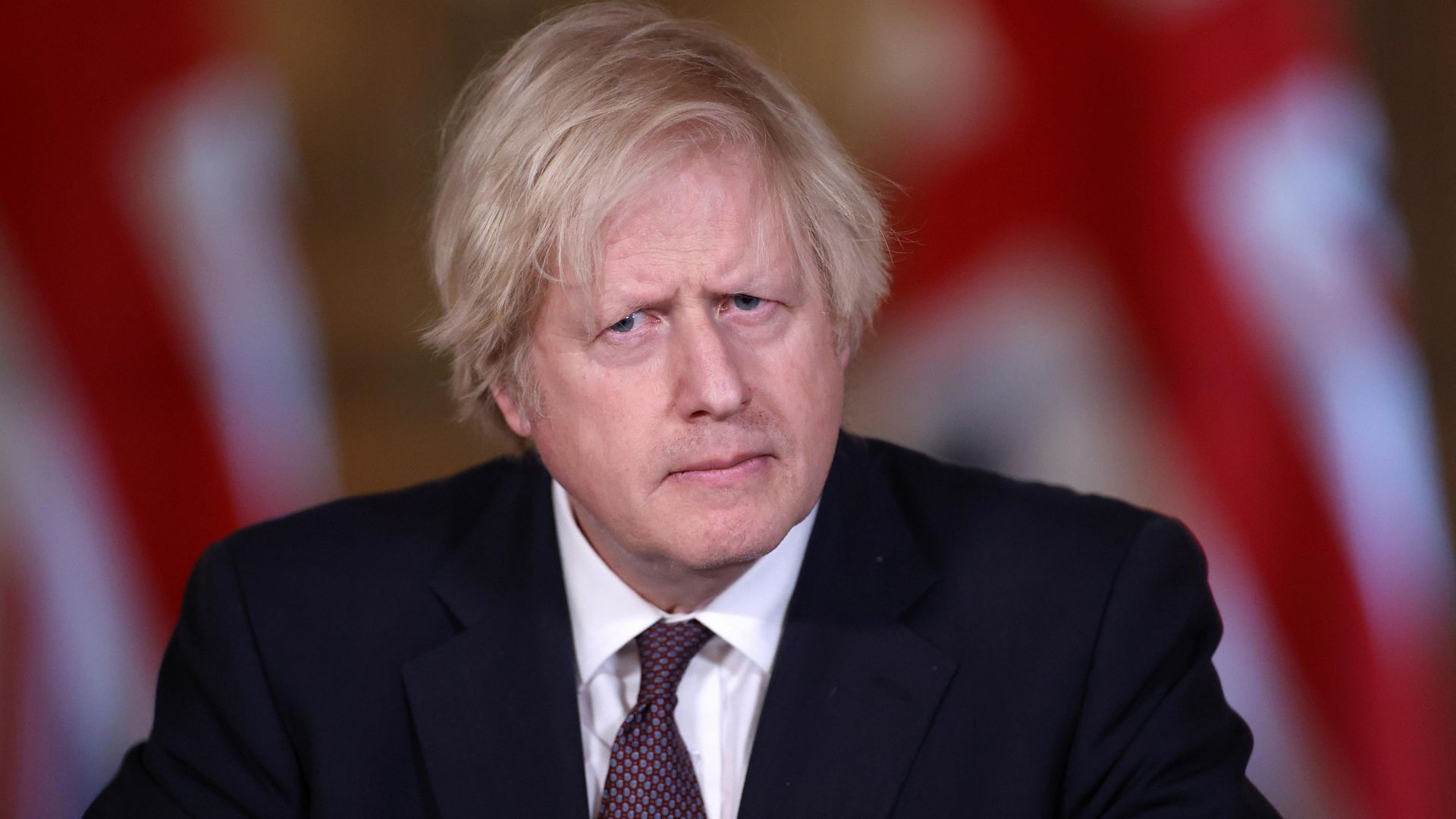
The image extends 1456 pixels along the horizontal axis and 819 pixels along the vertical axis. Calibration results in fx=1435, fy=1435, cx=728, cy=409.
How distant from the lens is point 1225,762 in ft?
5.18

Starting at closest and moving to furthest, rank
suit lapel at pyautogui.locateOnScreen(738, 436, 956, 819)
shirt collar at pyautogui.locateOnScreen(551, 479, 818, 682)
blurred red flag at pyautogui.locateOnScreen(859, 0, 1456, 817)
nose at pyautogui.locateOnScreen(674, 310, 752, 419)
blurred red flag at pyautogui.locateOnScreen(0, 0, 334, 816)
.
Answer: nose at pyautogui.locateOnScreen(674, 310, 752, 419) < suit lapel at pyautogui.locateOnScreen(738, 436, 956, 819) < shirt collar at pyautogui.locateOnScreen(551, 479, 818, 682) < blurred red flag at pyautogui.locateOnScreen(859, 0, 1456, 817) < blurred red flag at pyautogui.locateOnScreen(0, 0, 334, 816)

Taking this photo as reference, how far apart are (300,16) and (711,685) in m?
1.78

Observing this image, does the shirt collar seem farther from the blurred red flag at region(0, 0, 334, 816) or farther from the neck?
the blurred red flag at region(0, 0, 334, 816)

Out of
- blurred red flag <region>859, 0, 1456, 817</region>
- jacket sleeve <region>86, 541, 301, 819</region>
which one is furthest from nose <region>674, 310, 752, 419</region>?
blurred red flag <region>859, 0, 1456, 817</region>

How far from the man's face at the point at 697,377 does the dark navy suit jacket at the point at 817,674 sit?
0.24 m

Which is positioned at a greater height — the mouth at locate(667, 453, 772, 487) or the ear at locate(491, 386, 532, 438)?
the ear at locate(491, 386, 532, 438)

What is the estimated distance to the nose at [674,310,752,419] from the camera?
57.6 inches

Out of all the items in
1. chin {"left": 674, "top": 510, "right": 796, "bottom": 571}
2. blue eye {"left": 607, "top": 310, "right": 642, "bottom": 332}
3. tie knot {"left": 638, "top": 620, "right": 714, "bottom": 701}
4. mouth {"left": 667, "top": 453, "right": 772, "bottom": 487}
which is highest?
blue eye {"left": 607, "top": 310, "right": 642, "bottom": 332}

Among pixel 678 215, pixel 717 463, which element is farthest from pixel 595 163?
pixel 717 463

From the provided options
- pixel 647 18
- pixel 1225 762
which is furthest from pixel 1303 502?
pixel 647 18

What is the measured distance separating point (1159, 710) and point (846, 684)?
1.14 feet

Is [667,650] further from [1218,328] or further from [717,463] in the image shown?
[1218,328]

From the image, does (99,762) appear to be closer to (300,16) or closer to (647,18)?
(300,16)

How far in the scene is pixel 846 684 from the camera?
1.65m
